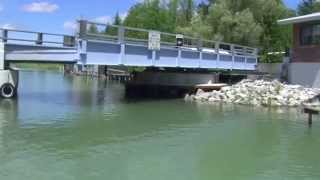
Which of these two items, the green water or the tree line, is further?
the tree line

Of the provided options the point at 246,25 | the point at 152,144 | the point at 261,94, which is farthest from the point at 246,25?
the point at 152,144

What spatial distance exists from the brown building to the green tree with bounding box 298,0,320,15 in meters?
34.4

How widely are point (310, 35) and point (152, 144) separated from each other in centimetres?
2837

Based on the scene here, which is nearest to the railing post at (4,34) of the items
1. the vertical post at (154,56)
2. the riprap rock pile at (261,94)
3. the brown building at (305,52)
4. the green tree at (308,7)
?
the vertical post at (154,56)

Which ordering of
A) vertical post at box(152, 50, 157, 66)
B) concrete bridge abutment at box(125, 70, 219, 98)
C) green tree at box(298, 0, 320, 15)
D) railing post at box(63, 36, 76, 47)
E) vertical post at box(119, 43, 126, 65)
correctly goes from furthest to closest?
green tree at box(298, 0, 320, 15)
concrete bridge abutment at box(125, 70, 219, 98)
vertical post at box(152, 50, 157, 66)
vertical post at box(119, 43, 126, 65)
railing post at box(63, 36, 76, 47)

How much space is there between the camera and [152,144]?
22.4 meters

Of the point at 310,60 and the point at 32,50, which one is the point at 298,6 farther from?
the point at 32,50

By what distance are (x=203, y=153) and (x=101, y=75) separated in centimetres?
8822

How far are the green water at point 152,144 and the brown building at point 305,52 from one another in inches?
439

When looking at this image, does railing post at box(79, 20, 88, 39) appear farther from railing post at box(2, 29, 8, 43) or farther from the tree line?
the tree line

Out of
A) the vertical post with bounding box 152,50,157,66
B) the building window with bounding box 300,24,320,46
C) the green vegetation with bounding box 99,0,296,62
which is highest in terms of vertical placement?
the green vegetation with bounding box 99,0,296,62

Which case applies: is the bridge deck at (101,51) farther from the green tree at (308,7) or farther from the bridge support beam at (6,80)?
the green tree at (308,7)

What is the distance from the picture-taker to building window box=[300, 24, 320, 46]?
46562 millimetres

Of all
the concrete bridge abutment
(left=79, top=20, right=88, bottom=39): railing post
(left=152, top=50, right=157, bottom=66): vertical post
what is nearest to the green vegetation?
the concrete bridge abutment
